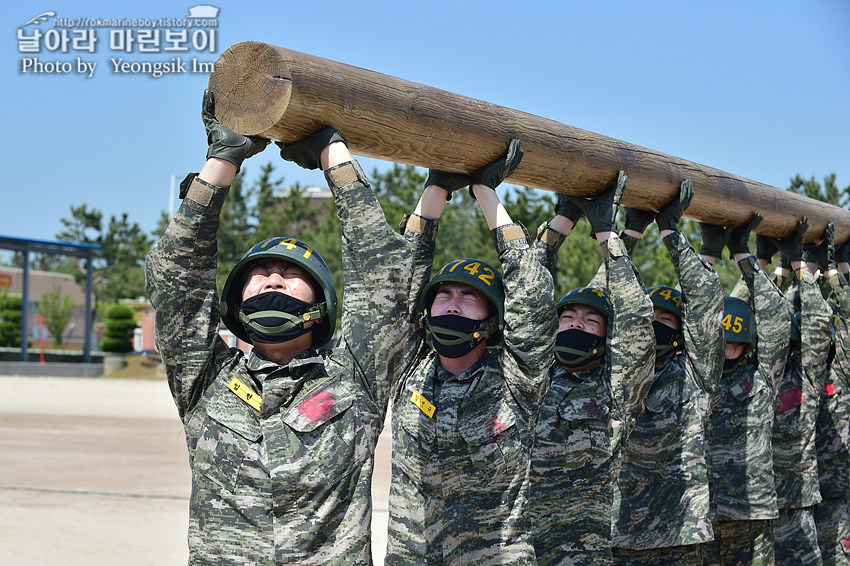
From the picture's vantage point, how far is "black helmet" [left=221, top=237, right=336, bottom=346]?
3400mm


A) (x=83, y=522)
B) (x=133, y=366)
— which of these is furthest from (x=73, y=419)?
(x=133, y=366)

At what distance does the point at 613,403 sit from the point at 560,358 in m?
0.37

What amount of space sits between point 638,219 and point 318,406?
9.90 ft

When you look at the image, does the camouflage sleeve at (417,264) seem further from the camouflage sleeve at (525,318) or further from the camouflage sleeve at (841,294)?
the camouflage sleeve at (841,294)

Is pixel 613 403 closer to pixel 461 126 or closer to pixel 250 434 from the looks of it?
pixel 461 126

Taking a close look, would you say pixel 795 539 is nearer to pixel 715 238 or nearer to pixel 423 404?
pixel 715 238

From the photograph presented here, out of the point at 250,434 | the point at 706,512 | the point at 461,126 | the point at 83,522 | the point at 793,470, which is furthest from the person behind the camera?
the point at 83,522

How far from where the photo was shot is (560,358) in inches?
194

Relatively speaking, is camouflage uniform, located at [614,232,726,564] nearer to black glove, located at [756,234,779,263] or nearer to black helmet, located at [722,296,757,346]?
black helmet, located at [722,296,757,346]

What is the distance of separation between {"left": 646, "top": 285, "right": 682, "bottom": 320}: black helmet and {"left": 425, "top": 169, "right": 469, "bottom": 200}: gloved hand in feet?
6.22

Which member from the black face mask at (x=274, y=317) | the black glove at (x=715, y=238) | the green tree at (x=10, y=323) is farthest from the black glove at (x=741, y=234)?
the green tree at (x=10, y=323)

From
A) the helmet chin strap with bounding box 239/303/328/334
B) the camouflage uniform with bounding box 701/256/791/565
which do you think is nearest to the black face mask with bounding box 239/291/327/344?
the helmet chin strap with bounding box 239/303/328/334

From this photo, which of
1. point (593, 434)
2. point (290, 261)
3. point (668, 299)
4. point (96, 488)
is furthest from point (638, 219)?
point (96, 488)

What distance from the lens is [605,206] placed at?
16.0ft
